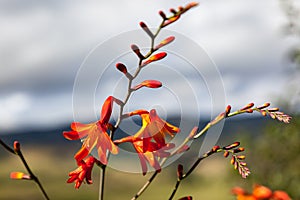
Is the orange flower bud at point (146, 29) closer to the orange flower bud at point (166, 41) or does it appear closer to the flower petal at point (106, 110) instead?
the orange flower bud at point (166, 41)

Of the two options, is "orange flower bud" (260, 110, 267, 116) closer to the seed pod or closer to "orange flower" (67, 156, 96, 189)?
the seed pod

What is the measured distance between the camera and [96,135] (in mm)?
1204

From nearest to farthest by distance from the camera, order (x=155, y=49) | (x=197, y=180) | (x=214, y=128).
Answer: (x=155, y=49) → (x=214, y=128) → (x=197, y=180)

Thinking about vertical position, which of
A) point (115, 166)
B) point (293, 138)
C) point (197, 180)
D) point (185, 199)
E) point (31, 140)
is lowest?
point (197, 180)

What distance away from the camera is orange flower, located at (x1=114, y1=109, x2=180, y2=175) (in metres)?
1.17

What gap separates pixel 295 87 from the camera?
5.55 meters

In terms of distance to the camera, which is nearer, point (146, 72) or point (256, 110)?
point (256, 110)

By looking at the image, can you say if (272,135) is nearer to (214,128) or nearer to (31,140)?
(214,128)

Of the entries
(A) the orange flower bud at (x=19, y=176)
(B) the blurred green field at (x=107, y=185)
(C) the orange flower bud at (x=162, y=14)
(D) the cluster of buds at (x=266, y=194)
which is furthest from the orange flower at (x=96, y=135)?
(B) the blurred green field at (x=107, y=185)

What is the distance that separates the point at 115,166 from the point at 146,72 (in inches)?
10.5

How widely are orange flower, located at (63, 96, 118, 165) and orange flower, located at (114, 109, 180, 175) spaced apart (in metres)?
0.03

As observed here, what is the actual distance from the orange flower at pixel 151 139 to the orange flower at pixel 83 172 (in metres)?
0.07

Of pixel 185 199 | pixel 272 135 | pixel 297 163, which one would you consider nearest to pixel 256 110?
pixel 185 199

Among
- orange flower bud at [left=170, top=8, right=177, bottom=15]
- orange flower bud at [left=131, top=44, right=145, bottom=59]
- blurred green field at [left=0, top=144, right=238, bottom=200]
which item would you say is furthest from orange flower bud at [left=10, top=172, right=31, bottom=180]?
blurred green field at [left=0, top=144, right=238, bottom=200]
